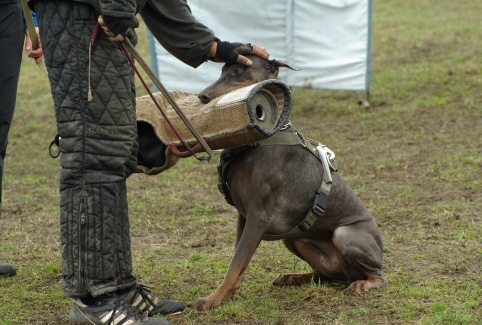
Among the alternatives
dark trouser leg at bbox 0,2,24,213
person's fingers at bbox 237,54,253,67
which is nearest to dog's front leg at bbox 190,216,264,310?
person's fingers at bbox 237,54,253,67

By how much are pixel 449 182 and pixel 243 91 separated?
3.48m

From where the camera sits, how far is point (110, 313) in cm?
366

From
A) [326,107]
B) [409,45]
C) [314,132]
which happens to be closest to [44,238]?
[314,132]

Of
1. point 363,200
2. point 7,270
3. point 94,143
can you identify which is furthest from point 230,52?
point 363,200

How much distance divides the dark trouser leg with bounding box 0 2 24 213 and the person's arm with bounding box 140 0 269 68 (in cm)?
115

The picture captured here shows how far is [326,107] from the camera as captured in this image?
10.3 metres

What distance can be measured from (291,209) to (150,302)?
3.07ft

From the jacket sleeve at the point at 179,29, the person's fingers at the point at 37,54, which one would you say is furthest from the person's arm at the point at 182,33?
the person's fingers at the point at 37,54

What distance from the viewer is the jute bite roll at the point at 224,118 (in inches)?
150

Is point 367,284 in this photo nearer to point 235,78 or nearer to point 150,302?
point 150,302

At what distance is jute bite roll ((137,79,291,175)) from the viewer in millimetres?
3812

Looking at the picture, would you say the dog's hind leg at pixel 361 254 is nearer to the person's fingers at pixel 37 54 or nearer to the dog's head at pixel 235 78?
the dog's head at pixel 235 78

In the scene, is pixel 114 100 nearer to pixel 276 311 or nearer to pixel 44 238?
pixel 276 311

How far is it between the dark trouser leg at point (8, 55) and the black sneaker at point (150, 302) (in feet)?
4.89
